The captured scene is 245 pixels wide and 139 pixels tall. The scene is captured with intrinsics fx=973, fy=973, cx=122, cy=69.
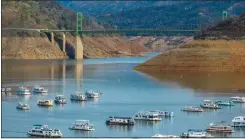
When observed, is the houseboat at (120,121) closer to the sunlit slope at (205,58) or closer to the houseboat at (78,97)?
the houseboat at (78,97)

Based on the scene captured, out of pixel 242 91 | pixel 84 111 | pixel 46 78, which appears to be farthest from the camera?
pixel 46 78

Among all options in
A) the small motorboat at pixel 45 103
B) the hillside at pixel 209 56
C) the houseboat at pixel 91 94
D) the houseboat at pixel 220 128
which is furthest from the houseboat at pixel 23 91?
the hillside at pixel 209 56

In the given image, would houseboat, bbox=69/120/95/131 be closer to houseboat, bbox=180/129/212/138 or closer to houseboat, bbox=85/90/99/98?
houseboat, bbox=180/129/212/138

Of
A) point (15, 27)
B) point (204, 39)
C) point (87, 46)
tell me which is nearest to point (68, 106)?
point (204, 39)

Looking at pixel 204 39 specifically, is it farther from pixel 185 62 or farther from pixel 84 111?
pixel 84 111

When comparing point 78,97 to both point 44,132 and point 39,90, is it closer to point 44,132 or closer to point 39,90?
Answer: point 39,90

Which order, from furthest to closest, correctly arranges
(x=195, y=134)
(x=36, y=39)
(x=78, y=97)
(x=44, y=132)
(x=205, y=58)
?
(x=36, y=39), (x=205, y=58), (x=78, y=97), (x=44, y=132), (x=195, y=134)

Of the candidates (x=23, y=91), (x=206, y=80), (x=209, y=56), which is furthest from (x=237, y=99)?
(x=209, y=56)
